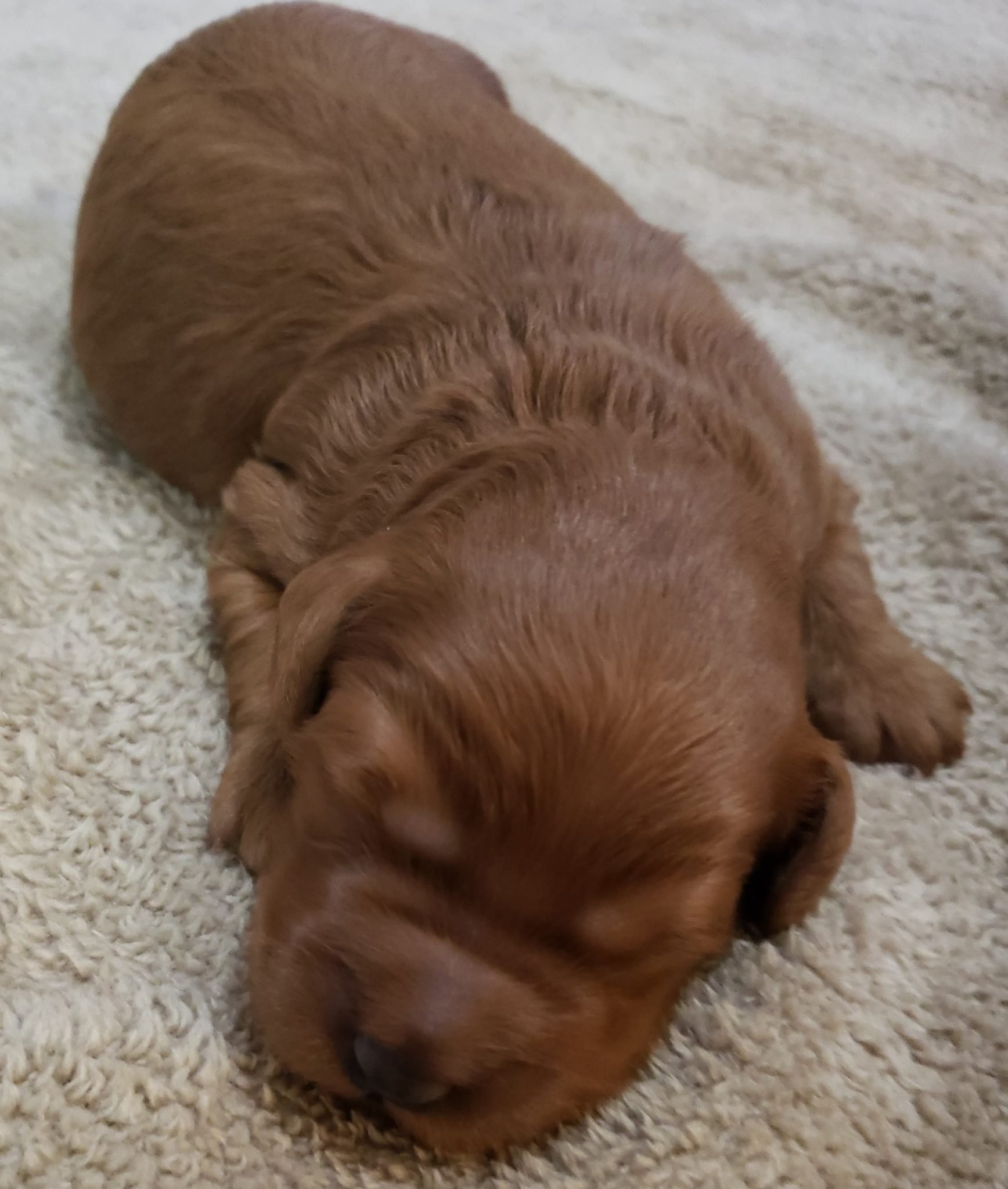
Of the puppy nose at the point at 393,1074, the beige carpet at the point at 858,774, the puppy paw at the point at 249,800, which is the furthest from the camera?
the puppy paw at the point at 249,800

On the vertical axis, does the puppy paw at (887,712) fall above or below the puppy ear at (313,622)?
below

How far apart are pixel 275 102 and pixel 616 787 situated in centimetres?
159

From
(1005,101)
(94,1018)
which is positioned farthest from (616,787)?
(1005,101)

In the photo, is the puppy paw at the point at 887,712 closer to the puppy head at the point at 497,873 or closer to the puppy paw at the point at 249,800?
the puppy head at the point at 497,873

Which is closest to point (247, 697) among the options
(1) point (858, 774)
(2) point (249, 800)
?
(2) point (249, 800)

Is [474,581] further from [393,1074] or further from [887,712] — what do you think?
[887,712]

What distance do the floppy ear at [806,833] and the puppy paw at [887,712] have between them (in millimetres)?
422

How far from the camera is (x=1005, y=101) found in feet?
12.3

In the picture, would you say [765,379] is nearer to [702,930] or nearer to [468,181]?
[468,181]

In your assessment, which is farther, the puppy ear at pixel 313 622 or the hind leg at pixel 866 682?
the hind leg at pixel 866 682

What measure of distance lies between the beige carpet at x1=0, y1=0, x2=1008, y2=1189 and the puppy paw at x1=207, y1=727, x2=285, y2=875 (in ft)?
0.16

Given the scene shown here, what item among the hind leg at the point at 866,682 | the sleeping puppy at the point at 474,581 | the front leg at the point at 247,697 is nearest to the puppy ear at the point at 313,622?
the sleeping puppy at the point at 474,581

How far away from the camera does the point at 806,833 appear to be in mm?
1509

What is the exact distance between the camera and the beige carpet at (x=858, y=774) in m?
1.44
